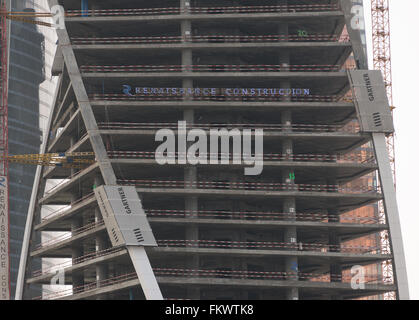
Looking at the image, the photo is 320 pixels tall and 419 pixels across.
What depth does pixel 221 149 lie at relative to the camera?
108 m

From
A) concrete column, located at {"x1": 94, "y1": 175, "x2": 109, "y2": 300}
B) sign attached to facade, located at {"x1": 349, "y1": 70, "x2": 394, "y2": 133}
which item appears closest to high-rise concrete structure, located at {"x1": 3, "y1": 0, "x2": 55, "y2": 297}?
concrete column, located at {"x1": 94, "y1": 175, "x2": 109, "y2": 300}

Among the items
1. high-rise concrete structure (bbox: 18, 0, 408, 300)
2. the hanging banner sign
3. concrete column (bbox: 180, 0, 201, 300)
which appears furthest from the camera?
the hanging banner sign

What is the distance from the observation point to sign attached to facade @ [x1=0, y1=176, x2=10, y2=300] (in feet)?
421

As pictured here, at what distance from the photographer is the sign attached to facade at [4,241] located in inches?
5049

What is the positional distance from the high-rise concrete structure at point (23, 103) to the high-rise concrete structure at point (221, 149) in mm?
62851

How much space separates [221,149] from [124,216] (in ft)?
42.8

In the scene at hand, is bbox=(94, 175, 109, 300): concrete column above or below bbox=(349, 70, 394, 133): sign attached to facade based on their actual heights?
below

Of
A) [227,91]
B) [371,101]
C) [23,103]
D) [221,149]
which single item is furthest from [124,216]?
[23,103]

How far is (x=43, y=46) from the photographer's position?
190000mm

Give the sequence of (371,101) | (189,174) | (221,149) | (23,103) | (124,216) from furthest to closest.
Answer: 1. (23,103)
2. (371,101)
3. (221,149)
4. (189,174)
5. (124,216)

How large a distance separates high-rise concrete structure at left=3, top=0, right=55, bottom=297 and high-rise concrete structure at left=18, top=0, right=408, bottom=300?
62.9m

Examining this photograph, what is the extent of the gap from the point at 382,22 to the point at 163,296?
5196 cm

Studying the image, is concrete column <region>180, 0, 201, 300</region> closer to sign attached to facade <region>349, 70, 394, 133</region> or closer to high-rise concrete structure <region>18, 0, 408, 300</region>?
high-rise concrete structure <region>18, 0, 408, 300</region>

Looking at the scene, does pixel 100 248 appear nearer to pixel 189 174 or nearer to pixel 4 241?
pixel 189 174
